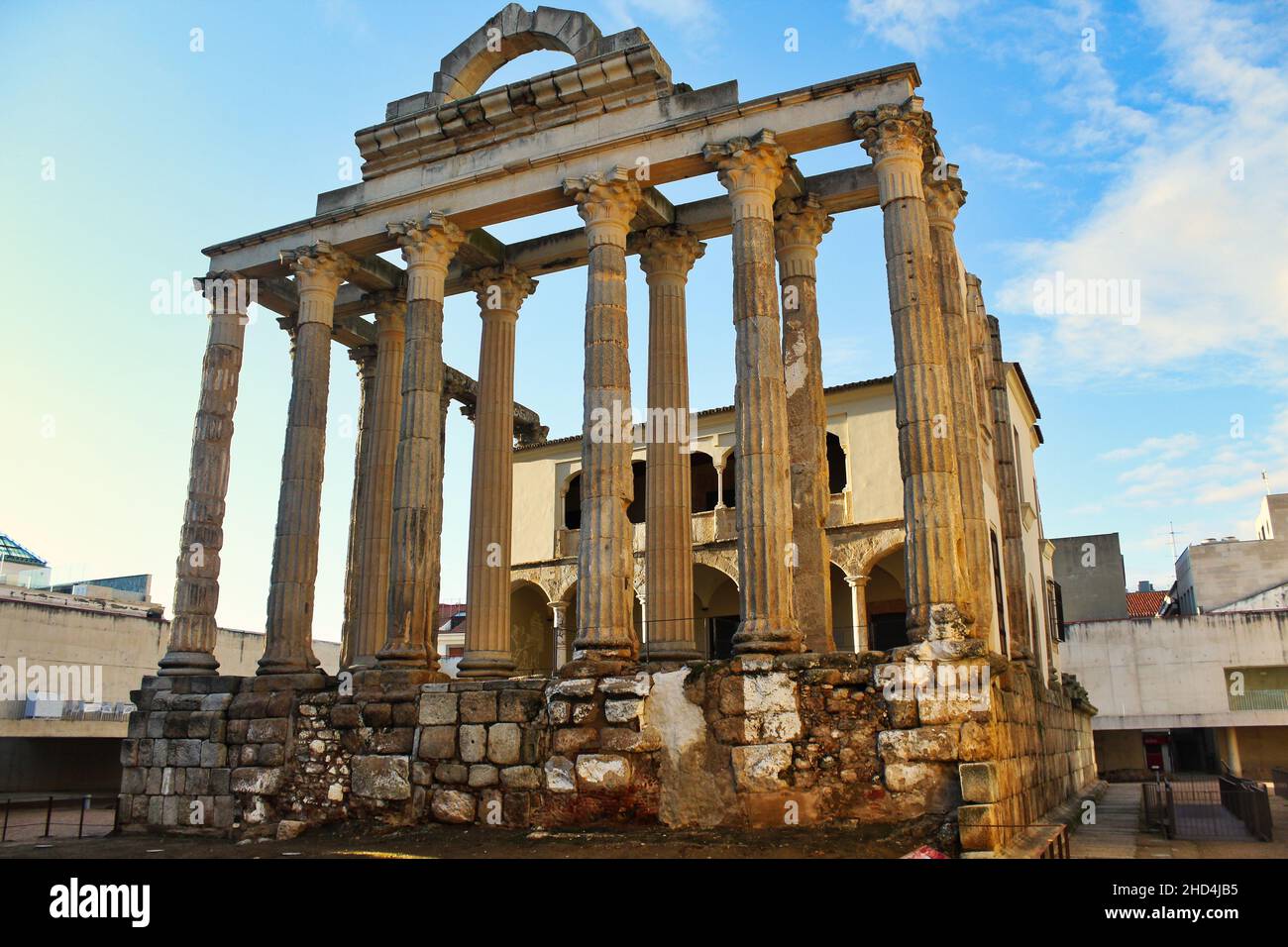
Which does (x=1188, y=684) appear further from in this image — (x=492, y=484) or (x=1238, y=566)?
(x=492, y=484)

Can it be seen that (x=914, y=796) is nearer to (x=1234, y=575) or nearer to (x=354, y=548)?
(x=354, y=548)

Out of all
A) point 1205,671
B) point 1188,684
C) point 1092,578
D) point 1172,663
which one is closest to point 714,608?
point 1172,663

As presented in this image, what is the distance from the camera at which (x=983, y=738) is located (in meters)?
12.1

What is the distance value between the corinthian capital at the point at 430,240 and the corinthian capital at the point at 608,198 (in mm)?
2642

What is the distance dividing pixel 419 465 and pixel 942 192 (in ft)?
32.5

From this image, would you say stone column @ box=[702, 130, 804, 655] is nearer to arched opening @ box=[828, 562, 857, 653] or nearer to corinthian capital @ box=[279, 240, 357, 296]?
corinthian capital @ box=[279, 240, 357, 296]

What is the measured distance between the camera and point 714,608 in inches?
1148

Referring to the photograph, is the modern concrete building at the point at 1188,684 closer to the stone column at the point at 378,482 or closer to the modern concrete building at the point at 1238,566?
the modern concrete building at the point at 1238,566

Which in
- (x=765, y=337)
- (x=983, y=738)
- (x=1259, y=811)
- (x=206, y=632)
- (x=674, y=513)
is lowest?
(x=1259, y=811)

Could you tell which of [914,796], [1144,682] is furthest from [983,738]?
[1144,682]

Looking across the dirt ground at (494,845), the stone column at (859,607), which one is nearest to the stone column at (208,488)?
the dirt ground at (494,845)
